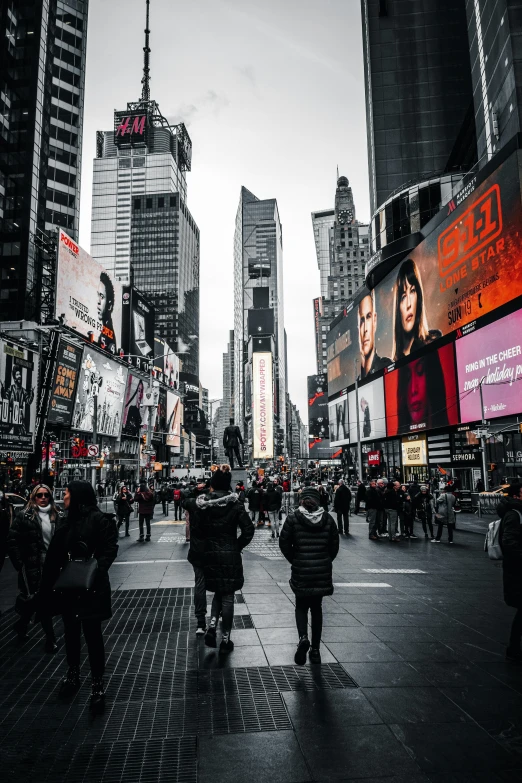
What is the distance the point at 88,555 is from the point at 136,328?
2842 inches

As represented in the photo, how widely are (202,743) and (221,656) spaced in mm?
1899

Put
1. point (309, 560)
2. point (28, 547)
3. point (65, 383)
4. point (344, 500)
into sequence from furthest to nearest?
1. point (65, 383)
2. point (344, 500)
3. point (28, 547)
4. point (309, 560)

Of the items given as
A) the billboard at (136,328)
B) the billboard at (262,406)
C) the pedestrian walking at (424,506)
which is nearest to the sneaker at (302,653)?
the pedestrian walking at (424,506)

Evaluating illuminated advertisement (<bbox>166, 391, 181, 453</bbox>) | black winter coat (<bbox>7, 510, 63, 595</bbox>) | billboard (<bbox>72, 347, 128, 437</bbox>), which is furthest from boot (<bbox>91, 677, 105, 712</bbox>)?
illuminated advertisement (<bbox>166, 391, 181, 453</bbox>)

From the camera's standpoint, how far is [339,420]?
73.1 meters

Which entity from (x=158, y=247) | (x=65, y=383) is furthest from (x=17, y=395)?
(x=158, y=247)

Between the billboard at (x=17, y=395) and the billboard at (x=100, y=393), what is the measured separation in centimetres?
518

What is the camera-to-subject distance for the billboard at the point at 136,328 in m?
67.8

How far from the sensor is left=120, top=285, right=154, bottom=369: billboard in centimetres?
6781

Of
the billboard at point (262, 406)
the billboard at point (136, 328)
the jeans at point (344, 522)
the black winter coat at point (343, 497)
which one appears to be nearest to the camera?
the black winter coat at point (343, 497)

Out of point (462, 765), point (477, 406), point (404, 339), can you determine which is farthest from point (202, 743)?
point (404, 339)

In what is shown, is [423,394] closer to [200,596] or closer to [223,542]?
[200,596]

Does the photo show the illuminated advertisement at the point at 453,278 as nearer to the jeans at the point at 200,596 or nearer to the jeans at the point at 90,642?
the jeans at the point at 200,596

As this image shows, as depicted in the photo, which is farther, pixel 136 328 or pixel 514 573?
pixel 136 328
